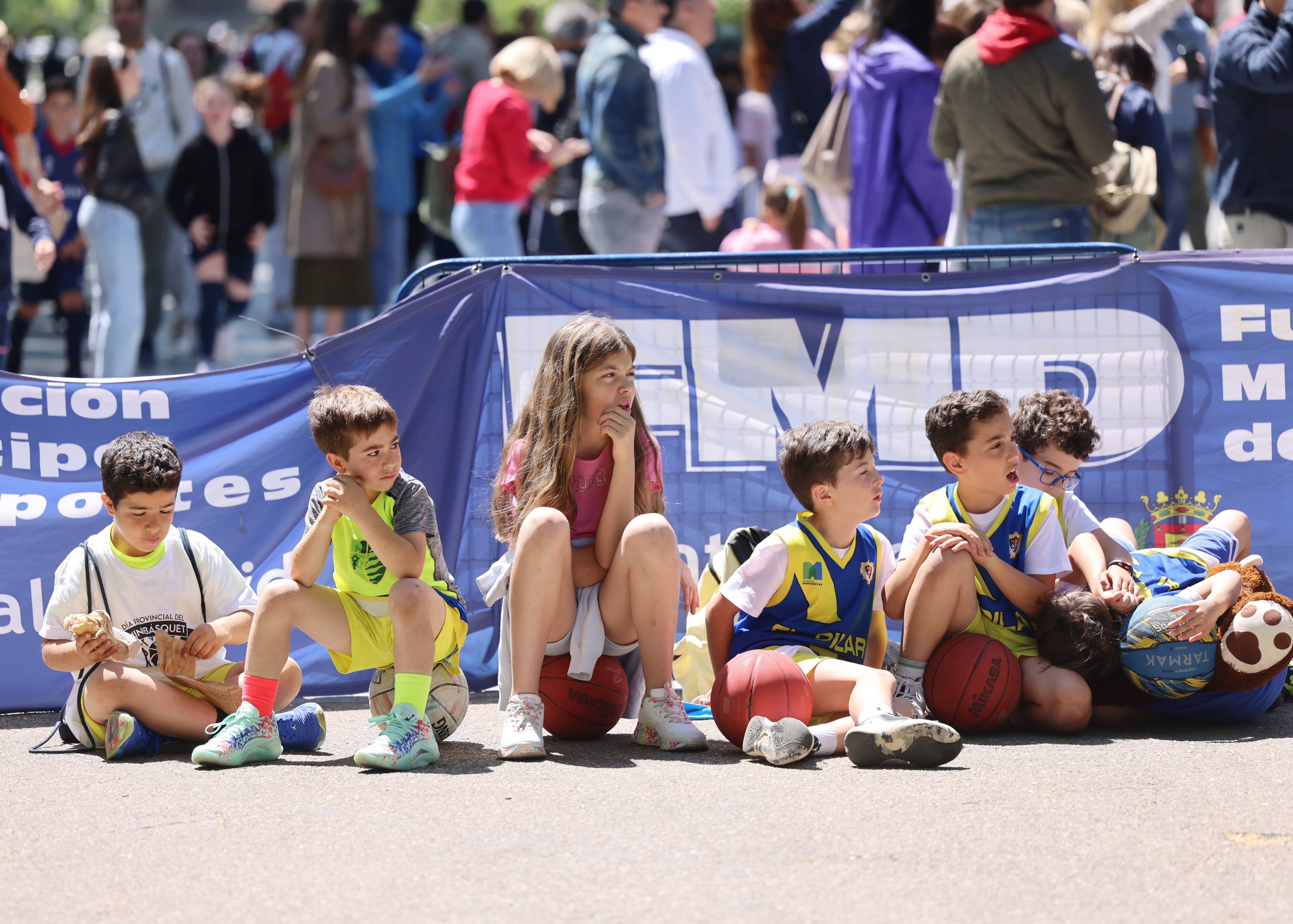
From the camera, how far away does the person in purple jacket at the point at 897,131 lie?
816 centimetres

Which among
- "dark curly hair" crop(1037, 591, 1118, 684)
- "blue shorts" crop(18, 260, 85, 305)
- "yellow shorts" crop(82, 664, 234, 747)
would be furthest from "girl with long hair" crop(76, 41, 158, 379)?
"dark curly hair" crop(1037, 591, 1118, 684)

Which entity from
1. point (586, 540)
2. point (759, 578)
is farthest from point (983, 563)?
point (586, 540)

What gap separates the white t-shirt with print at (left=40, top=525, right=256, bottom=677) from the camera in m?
4.49

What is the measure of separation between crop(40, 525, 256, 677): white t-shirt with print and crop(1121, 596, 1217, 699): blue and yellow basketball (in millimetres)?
2654

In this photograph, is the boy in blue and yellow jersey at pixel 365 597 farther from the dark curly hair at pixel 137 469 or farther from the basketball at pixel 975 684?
the basketball at pixel 975 684

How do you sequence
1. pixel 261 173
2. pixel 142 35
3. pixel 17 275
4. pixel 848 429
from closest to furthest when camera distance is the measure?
pixel 848 429, pixel 17 275, pixel 142 35, pixel 261 173

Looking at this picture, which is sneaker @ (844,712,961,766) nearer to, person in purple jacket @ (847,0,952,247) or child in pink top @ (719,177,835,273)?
person in purple jacket @ (847,0,952,247)

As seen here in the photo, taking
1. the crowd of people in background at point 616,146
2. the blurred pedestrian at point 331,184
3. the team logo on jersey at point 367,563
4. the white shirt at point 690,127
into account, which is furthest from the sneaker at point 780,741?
the blurred pedestrian at point 331,184

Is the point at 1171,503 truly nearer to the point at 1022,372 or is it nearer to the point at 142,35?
the point at 1022,372

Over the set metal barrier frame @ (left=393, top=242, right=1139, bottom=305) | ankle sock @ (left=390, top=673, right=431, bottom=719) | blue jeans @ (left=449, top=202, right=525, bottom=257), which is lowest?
ankle sock @ (left=390, top=673, right=431, bottom=719)

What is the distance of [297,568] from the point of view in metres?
4.36

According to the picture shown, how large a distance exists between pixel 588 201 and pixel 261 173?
322 centimetres


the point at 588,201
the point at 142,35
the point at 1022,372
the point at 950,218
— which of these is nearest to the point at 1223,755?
the point at 1022,372

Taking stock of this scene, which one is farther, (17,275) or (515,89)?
(515,89)
